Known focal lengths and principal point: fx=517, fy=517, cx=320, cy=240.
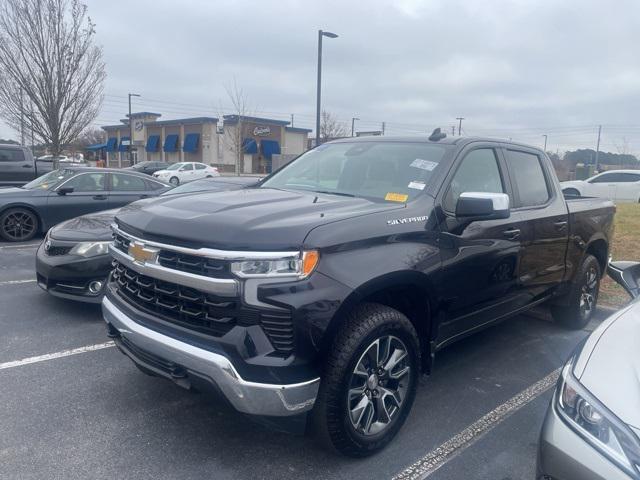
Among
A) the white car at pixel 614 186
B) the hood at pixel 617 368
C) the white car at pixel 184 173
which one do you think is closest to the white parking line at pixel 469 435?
the hood at pixel 617 368

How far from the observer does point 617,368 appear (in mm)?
2223

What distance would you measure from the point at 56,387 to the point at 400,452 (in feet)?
8.12

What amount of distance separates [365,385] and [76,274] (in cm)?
344

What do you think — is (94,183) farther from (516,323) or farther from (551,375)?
(551,375)

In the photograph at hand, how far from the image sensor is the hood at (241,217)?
2.62 m

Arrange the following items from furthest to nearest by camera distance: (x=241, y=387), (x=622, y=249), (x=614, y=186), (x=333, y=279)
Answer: (x=614, y=186) < (x=622, y=249) < (x=333, y=279) < (x=241, y=387)

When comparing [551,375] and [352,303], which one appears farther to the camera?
[551,375]

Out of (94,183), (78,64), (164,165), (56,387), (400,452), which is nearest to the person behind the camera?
(400,452)

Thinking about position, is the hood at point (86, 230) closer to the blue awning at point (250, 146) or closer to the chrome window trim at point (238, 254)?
the chrome window trim at point (238, 254)

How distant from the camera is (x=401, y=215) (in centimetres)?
313

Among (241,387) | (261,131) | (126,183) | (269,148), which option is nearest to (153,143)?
(261,131)

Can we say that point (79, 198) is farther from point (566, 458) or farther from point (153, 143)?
point (153, 143)

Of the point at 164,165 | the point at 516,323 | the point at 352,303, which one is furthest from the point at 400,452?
the point at 164,165

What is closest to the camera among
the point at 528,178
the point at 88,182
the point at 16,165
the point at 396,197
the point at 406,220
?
the point at 406,220
